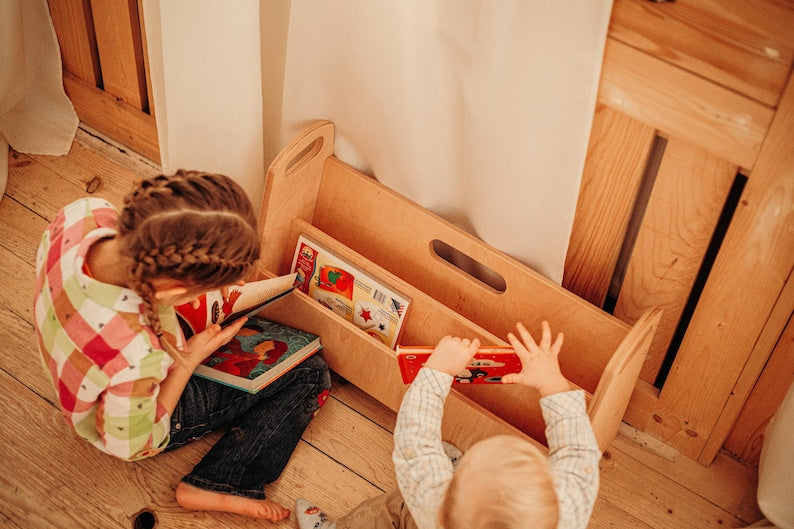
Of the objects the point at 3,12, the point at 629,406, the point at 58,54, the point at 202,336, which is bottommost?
the point at 629,406

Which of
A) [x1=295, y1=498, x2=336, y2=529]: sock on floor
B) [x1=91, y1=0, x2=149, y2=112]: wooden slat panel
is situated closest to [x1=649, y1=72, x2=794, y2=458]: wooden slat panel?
[x1=295, y1=498, x2=336, y2=529]: sock on floor

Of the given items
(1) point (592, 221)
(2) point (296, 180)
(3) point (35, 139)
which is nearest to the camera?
(1) point (592, 221)

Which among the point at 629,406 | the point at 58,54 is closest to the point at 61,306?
the point at 58,54

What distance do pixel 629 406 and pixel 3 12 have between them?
A: 5.36 feet

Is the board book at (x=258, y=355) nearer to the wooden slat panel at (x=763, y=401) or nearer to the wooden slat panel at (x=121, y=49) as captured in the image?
the wooden slat panel at (x=121, y=49)

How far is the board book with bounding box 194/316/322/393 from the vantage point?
1.39 meters

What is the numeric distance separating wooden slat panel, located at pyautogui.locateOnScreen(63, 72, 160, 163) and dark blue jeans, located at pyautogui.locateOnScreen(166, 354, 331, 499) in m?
0.78

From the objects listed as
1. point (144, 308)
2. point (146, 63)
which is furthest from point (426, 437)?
point (146, 63)

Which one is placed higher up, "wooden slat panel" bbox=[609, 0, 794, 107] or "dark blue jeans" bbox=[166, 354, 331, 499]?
"wooden slat panel" bbox=[609, 0, 794, 107]

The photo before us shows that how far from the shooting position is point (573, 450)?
116 centimetres

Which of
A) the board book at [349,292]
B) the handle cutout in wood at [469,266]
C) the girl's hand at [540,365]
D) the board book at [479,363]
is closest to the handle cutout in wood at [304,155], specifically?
the board book at [349,292]

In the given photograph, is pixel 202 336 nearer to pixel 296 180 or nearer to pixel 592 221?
pixel 296 180

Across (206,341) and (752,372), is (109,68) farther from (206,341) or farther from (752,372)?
(752,372)

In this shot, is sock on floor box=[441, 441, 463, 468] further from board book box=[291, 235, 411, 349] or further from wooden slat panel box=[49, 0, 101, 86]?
wooden slat panel box=[49, 0, 101, 86]
